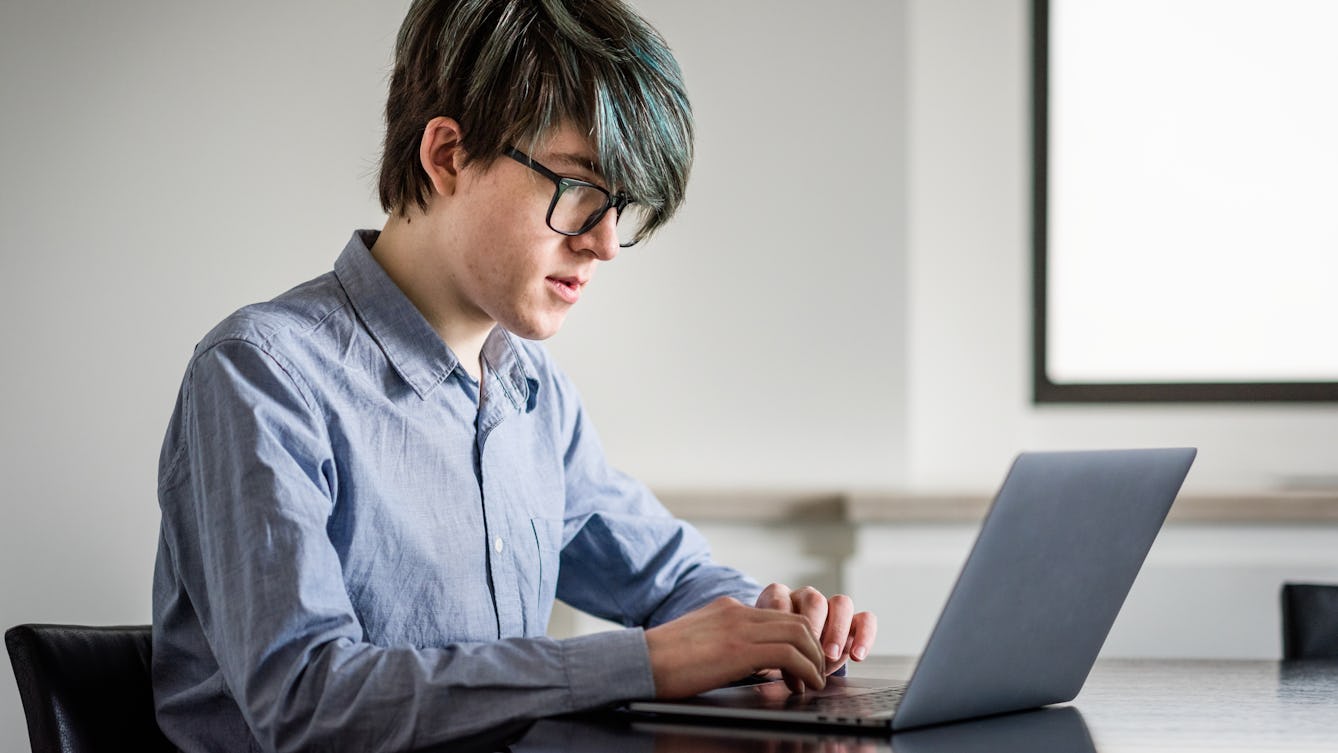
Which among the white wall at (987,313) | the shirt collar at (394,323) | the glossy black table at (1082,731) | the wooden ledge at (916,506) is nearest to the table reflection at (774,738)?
the glossy black table at (1082,731)

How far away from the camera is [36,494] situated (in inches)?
92.4

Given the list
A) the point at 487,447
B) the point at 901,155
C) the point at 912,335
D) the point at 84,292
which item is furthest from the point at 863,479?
the point at 84,292

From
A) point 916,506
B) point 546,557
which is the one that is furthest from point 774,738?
point 916,506

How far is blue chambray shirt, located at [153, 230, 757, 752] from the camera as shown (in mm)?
975

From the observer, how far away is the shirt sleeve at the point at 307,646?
962mm

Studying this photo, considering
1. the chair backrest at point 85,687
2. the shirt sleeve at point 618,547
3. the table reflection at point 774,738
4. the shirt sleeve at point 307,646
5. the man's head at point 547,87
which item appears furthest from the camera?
the shirt sleeve at point 618,547

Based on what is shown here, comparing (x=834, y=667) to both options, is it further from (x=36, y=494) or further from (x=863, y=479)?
(x=36, y=494)

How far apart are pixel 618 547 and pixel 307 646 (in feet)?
2.00

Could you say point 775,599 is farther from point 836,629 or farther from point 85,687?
point 85,687

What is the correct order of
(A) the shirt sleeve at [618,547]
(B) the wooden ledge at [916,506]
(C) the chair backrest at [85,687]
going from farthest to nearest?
(B) the wooden ledge at [916,506] < (A) the shirt sleeve at [618,547] < (C) the chair backrest at [85,687]

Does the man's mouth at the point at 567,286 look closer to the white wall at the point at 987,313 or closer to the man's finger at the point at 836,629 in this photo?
the man's finger at the point at 836,629

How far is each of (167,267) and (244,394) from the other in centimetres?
144

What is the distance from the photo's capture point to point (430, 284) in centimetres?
133

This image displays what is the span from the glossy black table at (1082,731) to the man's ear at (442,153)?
1.82 feet
